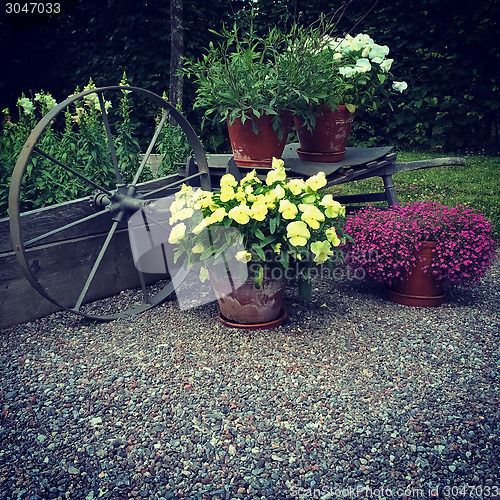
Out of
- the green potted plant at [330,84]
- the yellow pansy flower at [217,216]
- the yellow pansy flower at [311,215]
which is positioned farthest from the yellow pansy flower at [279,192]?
the green potted plant at [330,84]

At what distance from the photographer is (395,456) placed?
5.13 feet

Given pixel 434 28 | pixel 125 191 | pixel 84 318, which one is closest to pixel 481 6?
pixel 434 28

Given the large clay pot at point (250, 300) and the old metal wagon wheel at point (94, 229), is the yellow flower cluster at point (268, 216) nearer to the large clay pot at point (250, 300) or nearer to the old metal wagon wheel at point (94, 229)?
the large clay pot at point (250, 300)

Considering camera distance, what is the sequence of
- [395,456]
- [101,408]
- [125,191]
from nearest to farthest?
1. [395,456]
2. [101,408]
3. [125,191]

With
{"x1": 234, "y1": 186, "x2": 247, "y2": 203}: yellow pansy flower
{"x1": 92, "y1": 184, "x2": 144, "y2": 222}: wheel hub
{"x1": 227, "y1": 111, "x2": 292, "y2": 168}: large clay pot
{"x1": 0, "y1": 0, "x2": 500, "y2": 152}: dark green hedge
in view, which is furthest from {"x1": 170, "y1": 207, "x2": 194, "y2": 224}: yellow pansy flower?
{"x1": 0, "y1": 0, "x2": 500, "y2": 152}: dark green hedge

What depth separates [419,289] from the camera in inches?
105

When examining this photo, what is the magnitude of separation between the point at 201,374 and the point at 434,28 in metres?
6.82

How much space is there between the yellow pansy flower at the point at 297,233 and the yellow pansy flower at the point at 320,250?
70mm

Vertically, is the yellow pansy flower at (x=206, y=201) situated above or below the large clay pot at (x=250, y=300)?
above

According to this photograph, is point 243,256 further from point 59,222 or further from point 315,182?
point 59,222

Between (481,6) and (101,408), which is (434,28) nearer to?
(481,6)

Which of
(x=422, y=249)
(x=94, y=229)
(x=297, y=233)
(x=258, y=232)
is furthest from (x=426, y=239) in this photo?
(x=94, y=229)

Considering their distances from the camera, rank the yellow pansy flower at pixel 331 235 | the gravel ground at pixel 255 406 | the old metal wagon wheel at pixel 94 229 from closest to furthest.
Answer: the gravel ground at pixel 255 406 → the yellow pansy flower at pixel 331 235 → the old metal wagon wheel at pixel 94 229

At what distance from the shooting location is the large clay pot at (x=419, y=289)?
259cm
